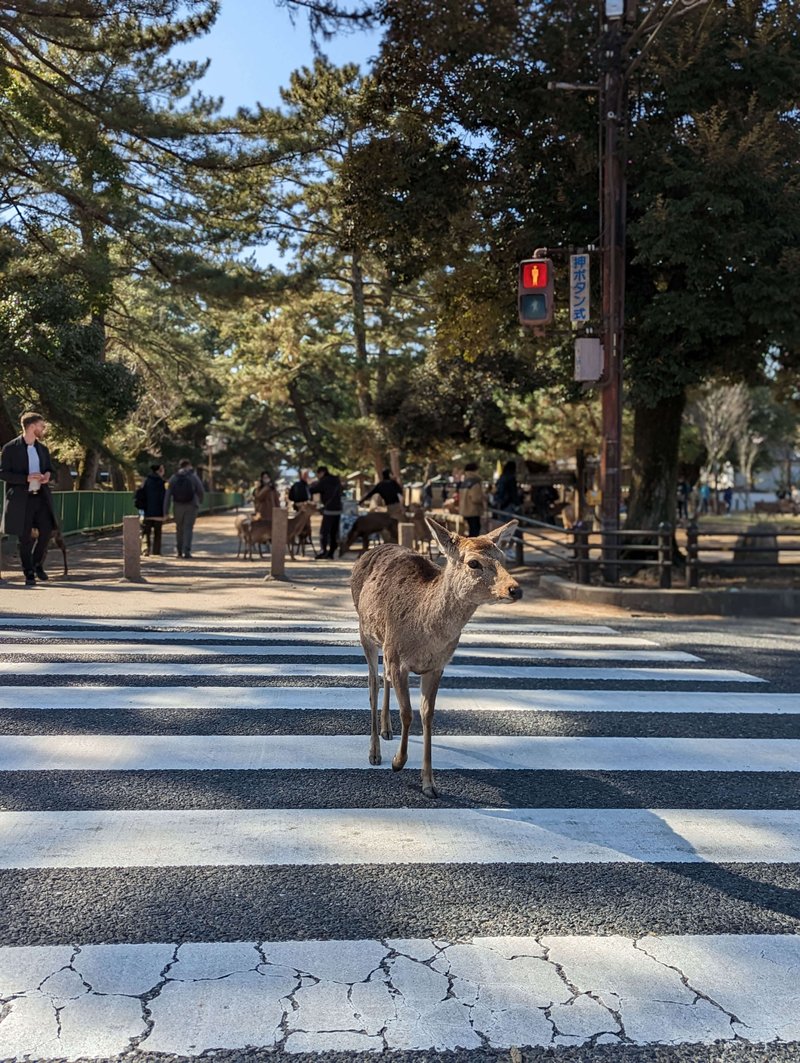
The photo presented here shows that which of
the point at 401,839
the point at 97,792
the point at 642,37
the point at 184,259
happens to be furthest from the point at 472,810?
the point at 184,259

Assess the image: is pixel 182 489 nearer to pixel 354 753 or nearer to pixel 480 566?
pixel 354 753

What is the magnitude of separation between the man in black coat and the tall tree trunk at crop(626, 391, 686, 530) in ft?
31.4

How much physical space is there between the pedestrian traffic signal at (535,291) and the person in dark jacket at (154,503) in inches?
419

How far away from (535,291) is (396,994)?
11.0 metres

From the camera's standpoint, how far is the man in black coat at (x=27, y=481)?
41.5ft

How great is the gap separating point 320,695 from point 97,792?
242 cm

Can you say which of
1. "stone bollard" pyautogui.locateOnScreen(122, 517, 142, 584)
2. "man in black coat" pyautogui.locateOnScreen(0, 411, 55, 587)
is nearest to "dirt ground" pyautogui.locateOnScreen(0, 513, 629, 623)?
"stone bollard" pyautogui.locateOnScreen(122, 517, 142, 584)

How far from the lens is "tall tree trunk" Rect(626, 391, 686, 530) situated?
647 inches

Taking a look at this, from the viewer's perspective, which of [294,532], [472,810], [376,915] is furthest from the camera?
[294,532]

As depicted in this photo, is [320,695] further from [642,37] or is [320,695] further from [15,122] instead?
[15,122]

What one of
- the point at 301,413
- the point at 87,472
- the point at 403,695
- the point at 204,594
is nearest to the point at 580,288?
the point at 204,594

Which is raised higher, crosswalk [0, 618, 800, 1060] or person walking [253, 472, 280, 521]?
person walking [253, 472, 280, 521]

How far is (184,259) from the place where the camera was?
58.1 ft

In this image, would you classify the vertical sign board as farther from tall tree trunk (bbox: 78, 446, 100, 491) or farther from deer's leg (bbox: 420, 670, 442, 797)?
tall tree trunk (bbox: 78, 446, 100, 491)
